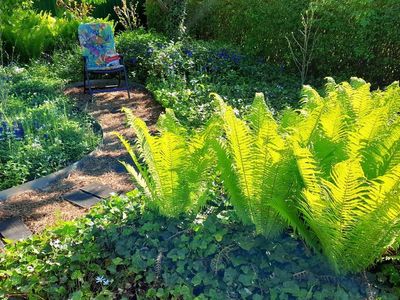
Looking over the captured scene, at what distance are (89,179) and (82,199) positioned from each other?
1.31 feet

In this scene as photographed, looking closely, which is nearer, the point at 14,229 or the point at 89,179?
the point at 14,229

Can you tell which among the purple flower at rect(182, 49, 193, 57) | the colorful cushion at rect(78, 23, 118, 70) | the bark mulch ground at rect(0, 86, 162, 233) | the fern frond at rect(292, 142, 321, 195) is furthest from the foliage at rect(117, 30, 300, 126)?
the fern frond at rect(292, 142, 321, 195)

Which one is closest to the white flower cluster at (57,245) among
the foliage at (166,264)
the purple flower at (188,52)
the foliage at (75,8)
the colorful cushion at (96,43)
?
the foliage at (166,264)

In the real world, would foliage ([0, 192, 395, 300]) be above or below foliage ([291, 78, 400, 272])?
below

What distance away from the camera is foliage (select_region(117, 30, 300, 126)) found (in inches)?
229

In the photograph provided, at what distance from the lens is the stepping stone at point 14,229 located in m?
3.20

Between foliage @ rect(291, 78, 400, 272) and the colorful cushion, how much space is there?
483cm

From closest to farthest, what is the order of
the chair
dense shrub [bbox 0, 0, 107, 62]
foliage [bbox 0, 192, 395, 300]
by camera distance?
1. foliage [bbox 0, 192, 395, 300]
2. the chair
3. dense shrub [bbox 0, 0, 107, 62]

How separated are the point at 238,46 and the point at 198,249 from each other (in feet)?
22.7

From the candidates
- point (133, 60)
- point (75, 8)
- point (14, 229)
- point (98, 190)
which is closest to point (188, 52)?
point (133, 60)

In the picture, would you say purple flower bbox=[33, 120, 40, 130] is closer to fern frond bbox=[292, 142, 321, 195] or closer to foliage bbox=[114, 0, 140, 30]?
fern frond bbox=[292, 142, 321, 195]

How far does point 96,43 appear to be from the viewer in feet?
23.1

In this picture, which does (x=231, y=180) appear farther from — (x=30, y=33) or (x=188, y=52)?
(x=30, y=33)

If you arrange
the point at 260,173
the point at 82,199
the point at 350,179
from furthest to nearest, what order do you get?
the point at 82,199, the point at 260,173, the point at 350,179
